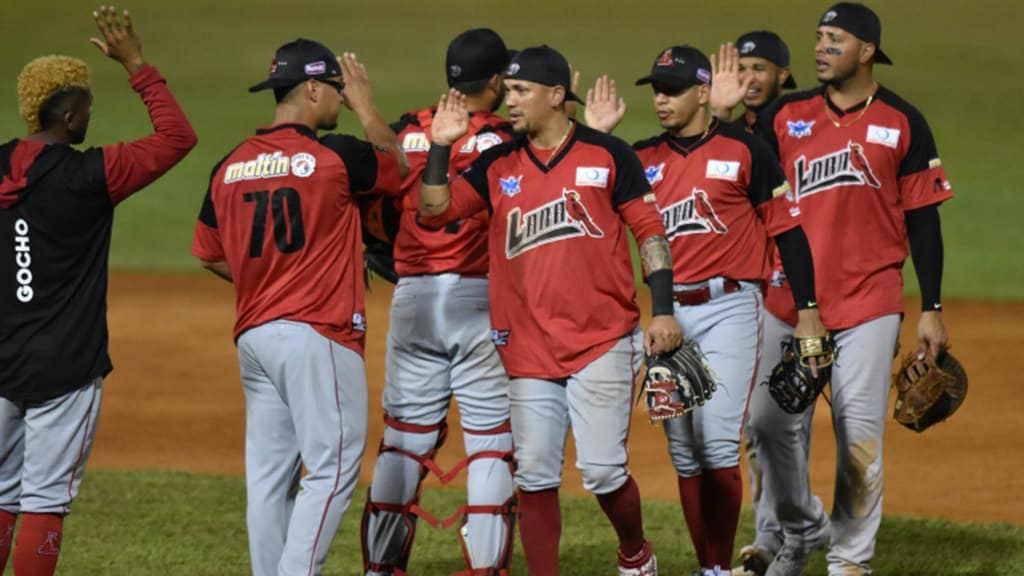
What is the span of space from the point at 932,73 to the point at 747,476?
52.1 feet

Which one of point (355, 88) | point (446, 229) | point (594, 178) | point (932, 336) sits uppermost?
point (355, 88)

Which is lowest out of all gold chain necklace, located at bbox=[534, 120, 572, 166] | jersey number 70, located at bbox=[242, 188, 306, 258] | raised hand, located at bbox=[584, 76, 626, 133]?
jersey number 70, located at bbox=[242, 188, 306, 258]

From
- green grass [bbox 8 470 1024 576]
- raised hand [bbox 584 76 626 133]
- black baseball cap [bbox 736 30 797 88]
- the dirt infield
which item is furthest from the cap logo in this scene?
the dirt infield

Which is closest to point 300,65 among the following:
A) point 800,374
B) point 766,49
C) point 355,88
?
point 355,88

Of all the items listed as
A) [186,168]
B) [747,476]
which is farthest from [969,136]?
[747,476]

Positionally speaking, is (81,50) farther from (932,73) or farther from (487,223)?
(487,223)

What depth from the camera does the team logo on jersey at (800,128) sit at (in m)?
6.53

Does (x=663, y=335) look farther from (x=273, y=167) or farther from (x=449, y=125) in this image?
(x=273, y=167)

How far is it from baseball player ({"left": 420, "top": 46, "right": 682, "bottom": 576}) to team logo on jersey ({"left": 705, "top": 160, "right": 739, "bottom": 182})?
2.13 feet

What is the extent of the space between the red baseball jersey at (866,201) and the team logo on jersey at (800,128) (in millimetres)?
105

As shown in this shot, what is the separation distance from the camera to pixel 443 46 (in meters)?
25.0

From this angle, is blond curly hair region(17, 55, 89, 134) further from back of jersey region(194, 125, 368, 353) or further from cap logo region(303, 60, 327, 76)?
cap logo region(303, 60, 327, 76)

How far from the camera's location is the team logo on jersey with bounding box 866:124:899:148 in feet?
20.8

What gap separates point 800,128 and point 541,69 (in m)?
1.41
